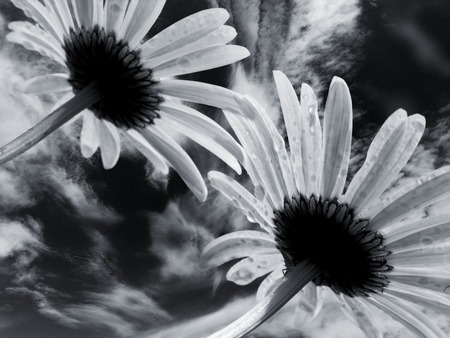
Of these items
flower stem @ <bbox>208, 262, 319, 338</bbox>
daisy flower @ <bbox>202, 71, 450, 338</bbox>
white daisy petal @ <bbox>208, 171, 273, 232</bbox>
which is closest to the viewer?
flower stem @ <bbox>208, 262, 319, 338</bbox>

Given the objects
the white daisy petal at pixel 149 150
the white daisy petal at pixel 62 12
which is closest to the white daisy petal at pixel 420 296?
the white daisy petal at pixel 149 150

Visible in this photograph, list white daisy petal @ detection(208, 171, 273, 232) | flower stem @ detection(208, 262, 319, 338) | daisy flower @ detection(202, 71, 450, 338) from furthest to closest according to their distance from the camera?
white daisy petal @ detection(208, 171, 273, 232) < daisy flower @ detection(202, 71, 450, 338) < flower stem @ detection(208, 262, 319, 338)

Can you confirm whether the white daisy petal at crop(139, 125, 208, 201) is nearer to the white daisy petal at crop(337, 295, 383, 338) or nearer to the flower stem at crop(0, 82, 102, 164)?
the flower stem at crop(0, 82, 102, 164)

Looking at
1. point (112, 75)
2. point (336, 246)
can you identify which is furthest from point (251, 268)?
point (112, 75)

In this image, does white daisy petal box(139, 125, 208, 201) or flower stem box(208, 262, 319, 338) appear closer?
flower stem box(208, 262, 319, 338)

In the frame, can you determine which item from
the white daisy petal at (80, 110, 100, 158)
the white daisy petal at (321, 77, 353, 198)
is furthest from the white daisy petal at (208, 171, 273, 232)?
the white daisy petal at (80, 110, 100, 158)

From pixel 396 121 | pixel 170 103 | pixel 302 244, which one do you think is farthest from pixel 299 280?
pixel 170 103

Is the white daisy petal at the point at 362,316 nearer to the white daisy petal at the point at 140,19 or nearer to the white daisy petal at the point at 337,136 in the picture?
the white daisy petal at the point at 337,136

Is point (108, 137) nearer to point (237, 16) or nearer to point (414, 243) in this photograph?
point (414, 243)
